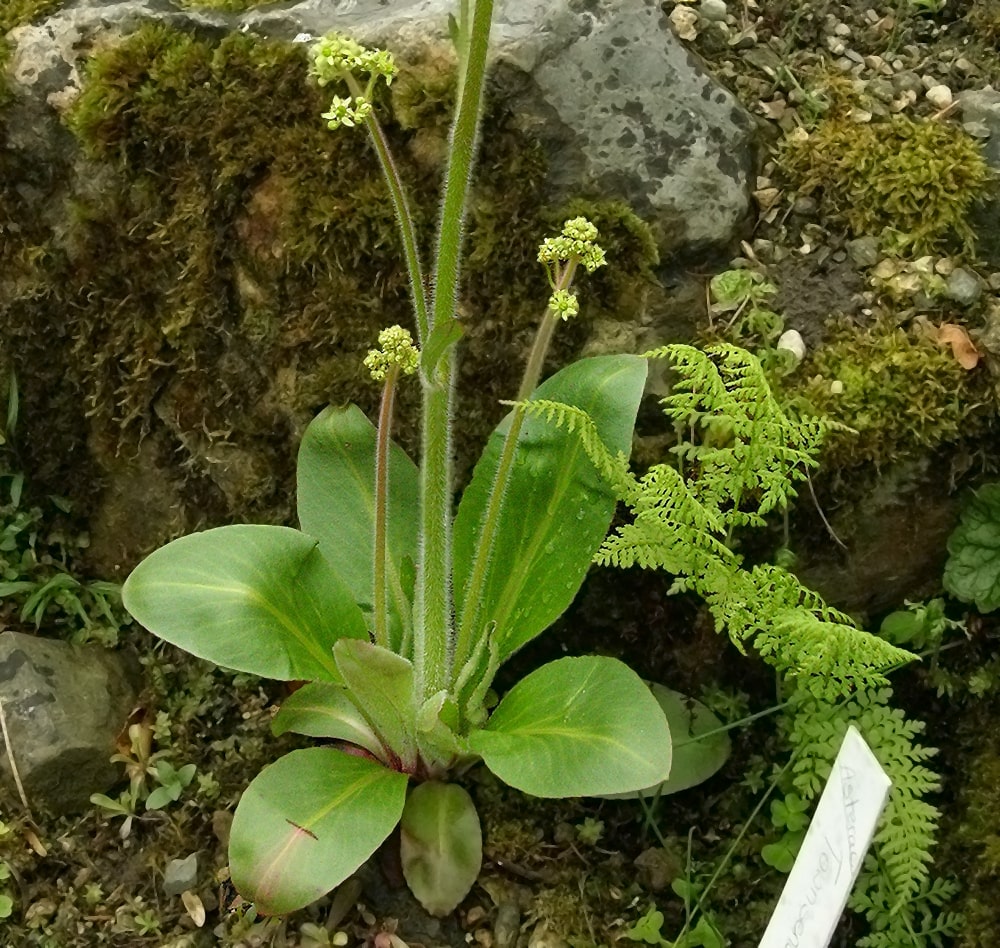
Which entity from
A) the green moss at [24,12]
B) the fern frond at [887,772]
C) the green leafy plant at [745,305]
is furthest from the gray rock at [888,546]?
the green moss at [24,12]

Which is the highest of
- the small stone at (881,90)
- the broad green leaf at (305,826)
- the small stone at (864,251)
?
the small stone at (881,90)

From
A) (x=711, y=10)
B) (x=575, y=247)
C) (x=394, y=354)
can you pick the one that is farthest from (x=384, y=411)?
(x=711, y=10)

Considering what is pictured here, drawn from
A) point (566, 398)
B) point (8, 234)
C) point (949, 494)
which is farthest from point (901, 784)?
point (8, 234)

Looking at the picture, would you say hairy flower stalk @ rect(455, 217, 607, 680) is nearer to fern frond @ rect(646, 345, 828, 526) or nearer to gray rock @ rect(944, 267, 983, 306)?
fern frond @ rect(646, 345, 828, 526)

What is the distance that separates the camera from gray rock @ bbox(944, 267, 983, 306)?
233 cm

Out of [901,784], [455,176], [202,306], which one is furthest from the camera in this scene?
[202,306]

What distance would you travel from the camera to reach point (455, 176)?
1.80m

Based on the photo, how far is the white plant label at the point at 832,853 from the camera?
1734 millimetres

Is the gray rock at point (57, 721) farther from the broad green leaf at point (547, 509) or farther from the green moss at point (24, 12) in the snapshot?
the green moss at point (24, 12)

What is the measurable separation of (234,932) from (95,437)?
137 cm

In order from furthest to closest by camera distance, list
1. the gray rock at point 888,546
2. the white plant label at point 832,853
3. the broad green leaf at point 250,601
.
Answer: the gray rock at point 888,546 < the broad green leaf at point 250,601 < the white plant label at point 832,853

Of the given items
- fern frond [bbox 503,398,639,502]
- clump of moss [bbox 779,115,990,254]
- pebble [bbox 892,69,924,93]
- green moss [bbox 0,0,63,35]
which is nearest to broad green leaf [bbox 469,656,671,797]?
fern frond [bbox 503,398,639,502]

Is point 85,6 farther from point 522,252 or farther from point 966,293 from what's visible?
point 966,293

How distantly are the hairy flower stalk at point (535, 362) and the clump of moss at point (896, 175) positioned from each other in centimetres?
73
